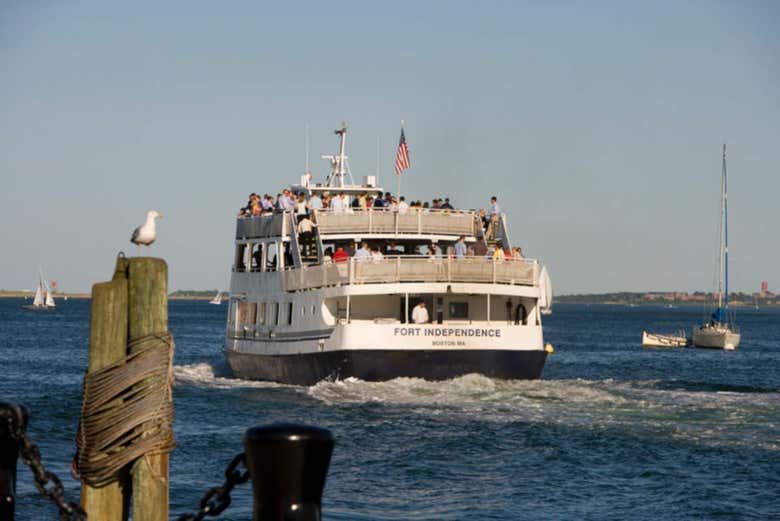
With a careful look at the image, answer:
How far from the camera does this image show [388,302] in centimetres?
3516

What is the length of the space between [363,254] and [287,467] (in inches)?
1073

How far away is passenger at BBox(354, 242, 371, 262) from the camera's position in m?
33.2

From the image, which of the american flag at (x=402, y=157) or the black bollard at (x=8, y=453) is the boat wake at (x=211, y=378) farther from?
the black bollard at (x=8, y=453)

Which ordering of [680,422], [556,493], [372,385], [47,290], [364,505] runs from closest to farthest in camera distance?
[364,505] < [556,493] < [680,422] < [372,385] < [47,290]

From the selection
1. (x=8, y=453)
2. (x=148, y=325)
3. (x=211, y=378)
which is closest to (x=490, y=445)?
(x=148, y=325)

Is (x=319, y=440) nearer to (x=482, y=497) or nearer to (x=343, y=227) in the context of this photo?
(x=482, y=497)

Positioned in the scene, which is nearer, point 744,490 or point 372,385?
point 744,490

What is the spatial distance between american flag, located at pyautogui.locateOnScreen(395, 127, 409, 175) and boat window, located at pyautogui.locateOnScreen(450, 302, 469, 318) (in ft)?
20.9

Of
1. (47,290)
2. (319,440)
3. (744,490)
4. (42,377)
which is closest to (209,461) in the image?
(744,490)

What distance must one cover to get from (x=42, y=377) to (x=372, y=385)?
59.3 ft

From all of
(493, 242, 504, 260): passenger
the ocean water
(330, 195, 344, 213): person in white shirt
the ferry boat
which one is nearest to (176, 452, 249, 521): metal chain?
the ocean water

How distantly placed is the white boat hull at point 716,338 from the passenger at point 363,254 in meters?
52.8

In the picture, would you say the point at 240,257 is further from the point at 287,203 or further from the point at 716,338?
the point at 716,338

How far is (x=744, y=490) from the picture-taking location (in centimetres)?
2011
